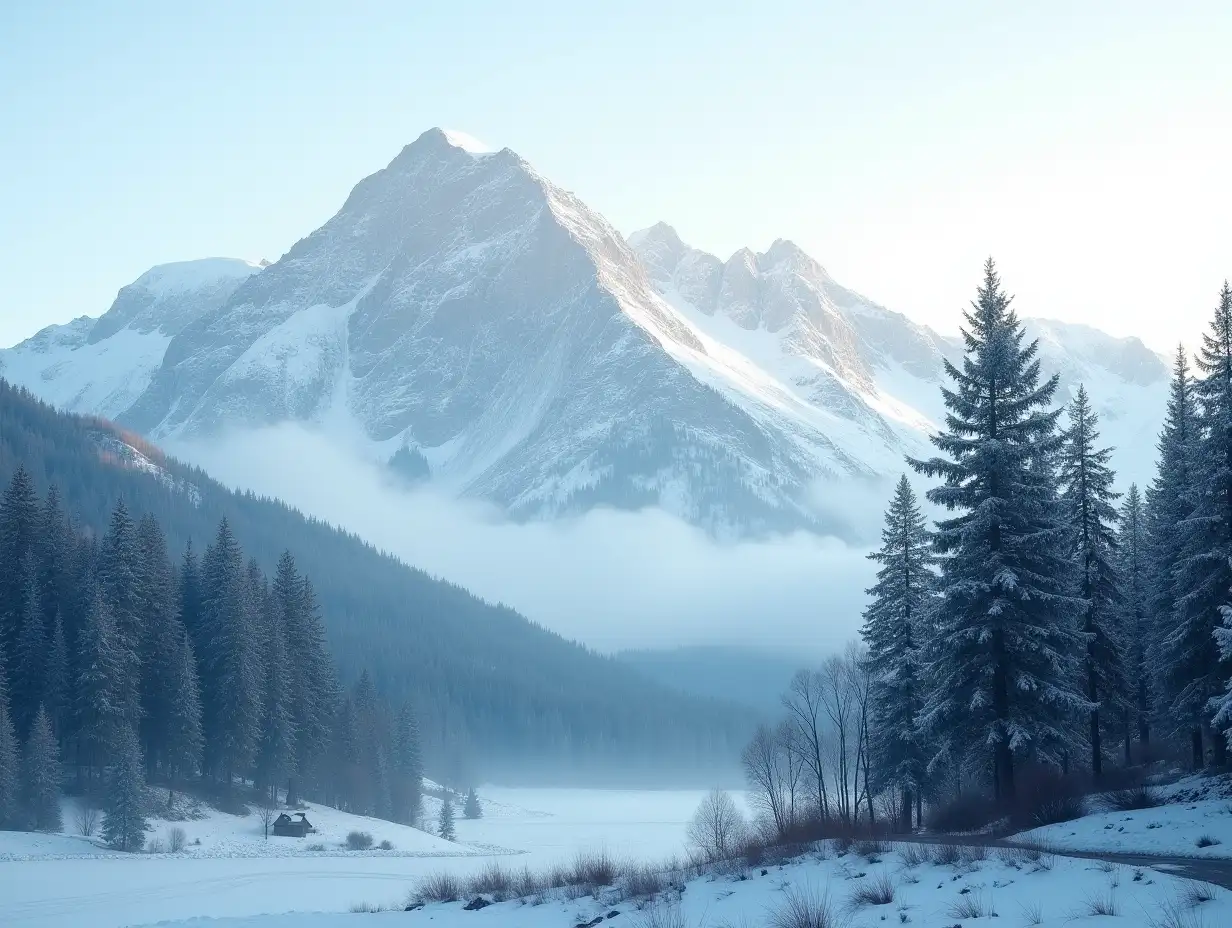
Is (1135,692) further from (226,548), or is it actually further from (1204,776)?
(226,548)

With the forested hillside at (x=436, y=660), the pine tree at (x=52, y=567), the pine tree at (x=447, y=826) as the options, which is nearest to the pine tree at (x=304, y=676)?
the pine tree at (x=447, y=826)

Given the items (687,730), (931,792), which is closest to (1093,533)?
(931,792)

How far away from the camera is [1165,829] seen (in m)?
23.5

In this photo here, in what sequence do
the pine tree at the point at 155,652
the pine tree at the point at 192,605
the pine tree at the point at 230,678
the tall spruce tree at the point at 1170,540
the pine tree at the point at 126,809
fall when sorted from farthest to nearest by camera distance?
the pine tree at the point at 192,605, the pine tree at the point at 230,678, the pine tree at the point at 155,652, the pine tree at the point at 126,809, the tall spruce tree at the point at 1170,540

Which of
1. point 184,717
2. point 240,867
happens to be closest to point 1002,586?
point 240,867

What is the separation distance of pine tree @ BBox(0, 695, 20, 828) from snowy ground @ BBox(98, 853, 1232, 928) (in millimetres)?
34296

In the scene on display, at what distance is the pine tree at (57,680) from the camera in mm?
61000

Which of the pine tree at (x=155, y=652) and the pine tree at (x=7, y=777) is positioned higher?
the pine tree at (x=155, y=652)

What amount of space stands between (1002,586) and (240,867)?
131 ft

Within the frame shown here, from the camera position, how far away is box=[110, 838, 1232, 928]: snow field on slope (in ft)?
50.2

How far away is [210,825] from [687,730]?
412 feet

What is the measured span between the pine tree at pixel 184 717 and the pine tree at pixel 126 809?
302 inches

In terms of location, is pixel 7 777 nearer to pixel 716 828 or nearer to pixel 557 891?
pixel 716 828

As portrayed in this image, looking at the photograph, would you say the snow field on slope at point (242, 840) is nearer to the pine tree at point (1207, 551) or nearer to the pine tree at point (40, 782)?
the pine tree at point (40, 782)
